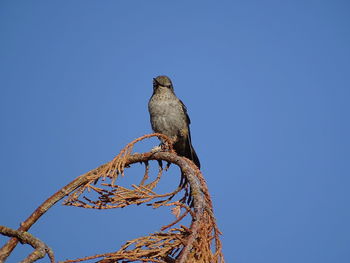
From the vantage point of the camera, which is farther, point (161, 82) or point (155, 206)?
point (161, 82)

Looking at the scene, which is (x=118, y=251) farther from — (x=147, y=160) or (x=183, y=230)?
(x=147, y=160)

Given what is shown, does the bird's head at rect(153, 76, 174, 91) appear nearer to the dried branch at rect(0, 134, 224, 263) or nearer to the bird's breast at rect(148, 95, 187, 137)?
the bird's breast at rect(148, 95, 187, 137)

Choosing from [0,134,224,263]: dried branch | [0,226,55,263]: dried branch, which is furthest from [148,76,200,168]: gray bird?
[0,226,55,263]: dried branch

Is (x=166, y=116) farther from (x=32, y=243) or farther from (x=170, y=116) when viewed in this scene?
(x=32, y=243)

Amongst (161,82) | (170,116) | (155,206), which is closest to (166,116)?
(170,116)

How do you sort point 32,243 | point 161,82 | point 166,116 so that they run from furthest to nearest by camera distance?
1. point 161,82
2. point 166,116
3. point 32,243

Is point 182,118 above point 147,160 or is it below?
above

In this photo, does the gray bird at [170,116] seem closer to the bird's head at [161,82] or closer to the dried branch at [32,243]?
the bird's head at [161,82]

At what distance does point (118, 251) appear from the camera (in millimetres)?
2303

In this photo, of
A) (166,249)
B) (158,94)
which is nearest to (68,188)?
(166,249)

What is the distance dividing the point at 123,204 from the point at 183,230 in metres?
0.83

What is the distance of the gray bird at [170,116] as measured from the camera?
719 cm

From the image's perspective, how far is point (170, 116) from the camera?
7.18 meters

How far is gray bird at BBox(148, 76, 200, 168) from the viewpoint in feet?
23.6
